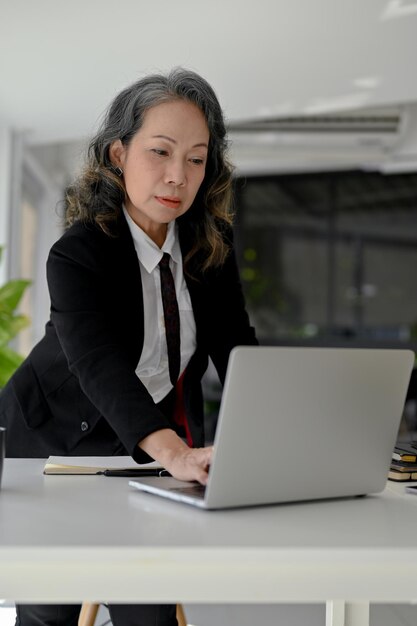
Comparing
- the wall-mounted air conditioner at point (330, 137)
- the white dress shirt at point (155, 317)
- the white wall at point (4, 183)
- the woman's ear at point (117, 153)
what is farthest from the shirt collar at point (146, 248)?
the wall-mounted air conditioner at point (330, 137)

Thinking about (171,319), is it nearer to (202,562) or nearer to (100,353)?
(100,353)

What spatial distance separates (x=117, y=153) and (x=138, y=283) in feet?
1.09

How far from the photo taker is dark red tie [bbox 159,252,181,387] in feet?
5.84

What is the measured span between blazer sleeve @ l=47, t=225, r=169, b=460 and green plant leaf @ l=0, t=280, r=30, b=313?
3306 mm

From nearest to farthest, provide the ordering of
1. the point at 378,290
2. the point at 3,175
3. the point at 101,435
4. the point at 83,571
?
the point at 83,571 → the point at 101,435 → the point at 3,175 → the point at 378,290

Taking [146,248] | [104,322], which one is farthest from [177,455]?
[146,248]

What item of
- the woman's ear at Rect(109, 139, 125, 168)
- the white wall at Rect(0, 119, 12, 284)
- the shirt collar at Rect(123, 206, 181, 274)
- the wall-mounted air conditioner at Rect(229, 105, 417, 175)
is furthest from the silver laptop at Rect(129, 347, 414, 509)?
the wall-mounted air conditioner at Rect(229, 105, 417, 175)

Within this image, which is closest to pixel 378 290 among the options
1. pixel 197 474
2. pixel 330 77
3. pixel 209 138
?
pixel 330 77

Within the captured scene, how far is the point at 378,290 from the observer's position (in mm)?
10297

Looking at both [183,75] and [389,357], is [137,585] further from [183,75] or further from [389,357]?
[183,75]

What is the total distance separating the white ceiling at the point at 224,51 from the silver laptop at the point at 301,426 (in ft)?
11.7

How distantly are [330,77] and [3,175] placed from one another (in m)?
2.86

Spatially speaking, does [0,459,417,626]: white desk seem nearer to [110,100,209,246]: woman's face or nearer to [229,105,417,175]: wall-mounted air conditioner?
[110,100,209,246]: woman's face

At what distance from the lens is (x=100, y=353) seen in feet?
4.91
